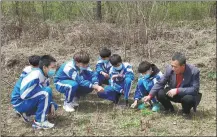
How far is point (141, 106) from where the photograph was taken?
6105 mm

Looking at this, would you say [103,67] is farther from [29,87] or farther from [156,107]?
[29,87]

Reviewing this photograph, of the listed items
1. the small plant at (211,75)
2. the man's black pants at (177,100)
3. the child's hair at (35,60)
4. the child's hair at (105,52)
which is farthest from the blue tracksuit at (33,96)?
the small plant at (211,75)

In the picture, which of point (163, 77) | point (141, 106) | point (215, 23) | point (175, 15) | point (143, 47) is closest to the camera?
point (163, 77)

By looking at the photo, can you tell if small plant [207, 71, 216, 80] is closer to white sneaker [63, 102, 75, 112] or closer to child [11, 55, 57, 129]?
white sneaker [63, 102, 75, 112]

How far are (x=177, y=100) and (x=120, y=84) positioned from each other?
1040 millimetres

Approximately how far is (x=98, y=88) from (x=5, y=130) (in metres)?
1.38

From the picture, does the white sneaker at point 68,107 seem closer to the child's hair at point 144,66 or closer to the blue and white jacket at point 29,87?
the blue and white jacket at point 29,87

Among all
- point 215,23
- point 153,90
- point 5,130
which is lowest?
point 5,130

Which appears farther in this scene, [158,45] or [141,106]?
[158,45]

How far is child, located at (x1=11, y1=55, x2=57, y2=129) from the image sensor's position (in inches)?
206

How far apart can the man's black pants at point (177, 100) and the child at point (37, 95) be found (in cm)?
152

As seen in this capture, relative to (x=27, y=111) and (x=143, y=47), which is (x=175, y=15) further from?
(x=27, y=111)

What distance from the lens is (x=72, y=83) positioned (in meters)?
5.97

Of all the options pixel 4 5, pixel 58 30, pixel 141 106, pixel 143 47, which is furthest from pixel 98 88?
pixel 4 5
